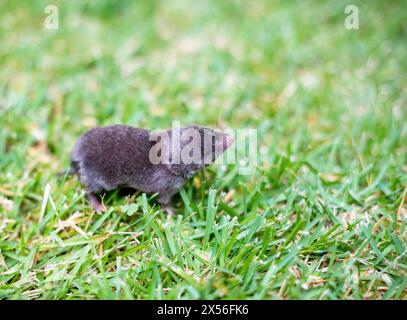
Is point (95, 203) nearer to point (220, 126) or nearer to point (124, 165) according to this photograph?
point (124, 165)

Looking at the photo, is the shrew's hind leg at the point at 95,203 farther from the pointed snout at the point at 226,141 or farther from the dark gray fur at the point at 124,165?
the pointed snout at the point at 226,141

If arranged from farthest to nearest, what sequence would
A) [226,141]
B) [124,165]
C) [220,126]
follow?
[220,126]
[226,141]
[124,165]

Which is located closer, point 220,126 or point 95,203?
point 95,203

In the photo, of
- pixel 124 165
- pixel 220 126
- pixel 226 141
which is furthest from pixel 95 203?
pixel 220 126

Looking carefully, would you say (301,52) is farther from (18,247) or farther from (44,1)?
(18,247)

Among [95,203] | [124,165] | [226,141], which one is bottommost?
[95,203]

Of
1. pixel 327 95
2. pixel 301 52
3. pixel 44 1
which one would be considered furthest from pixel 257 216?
pixel 44 1
